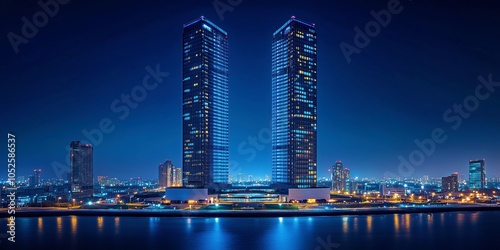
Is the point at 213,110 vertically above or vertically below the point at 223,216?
above

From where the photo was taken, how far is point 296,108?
327 ft

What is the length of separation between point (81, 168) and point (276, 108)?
89635 mm

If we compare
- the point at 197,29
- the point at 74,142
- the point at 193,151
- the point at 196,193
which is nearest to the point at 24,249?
the point at 196,193

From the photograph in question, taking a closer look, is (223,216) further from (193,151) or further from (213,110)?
(213,110)

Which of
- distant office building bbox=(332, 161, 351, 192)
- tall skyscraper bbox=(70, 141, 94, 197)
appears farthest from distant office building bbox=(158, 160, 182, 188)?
distant office building bbox=(332, 161, 351, 192)

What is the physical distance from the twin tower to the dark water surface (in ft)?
95.4

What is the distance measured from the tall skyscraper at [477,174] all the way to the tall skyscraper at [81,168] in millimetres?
155942

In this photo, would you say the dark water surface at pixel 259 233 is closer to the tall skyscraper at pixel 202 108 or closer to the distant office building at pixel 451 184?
the tall skyscraper at pixel 202 108

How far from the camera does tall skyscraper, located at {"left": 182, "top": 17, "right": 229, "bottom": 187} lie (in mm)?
98875

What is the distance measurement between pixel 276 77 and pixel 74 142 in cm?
8691

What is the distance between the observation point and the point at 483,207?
3391 inches
